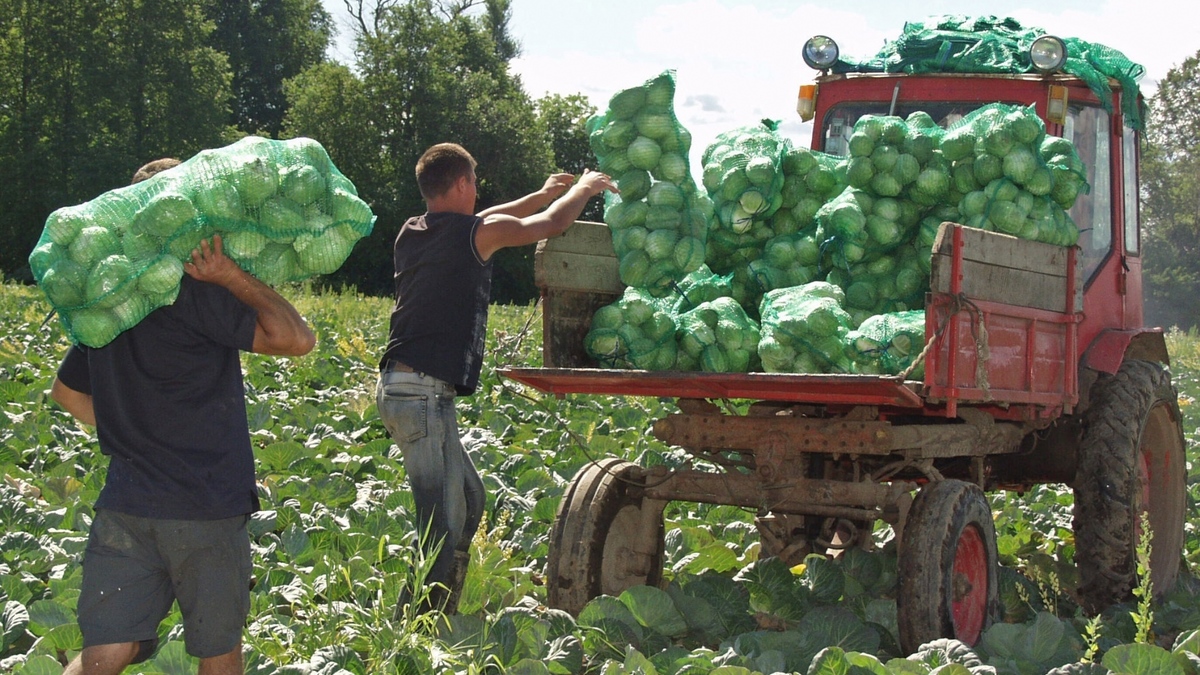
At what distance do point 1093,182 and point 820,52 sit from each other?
4.77 ft

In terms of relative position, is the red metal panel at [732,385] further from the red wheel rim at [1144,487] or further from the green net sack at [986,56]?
the green net sack at [986,56]

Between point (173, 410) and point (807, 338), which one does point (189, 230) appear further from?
point (807, 338)

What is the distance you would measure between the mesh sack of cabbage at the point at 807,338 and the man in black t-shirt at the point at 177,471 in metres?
1.98

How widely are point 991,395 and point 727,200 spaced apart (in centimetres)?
139

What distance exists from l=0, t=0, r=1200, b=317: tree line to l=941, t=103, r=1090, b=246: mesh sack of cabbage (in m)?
27.5

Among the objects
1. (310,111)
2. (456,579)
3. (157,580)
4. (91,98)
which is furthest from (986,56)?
(310,111)

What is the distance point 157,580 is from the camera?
125 inches

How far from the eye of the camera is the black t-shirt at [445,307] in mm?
4430

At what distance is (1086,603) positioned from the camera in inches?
213

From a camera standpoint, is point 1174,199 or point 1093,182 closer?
point 1093,182

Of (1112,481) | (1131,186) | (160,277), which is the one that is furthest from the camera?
(1131,186)

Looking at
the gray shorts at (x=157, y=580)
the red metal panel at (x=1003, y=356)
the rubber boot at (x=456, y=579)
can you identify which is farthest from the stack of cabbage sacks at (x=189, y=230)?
the red metal panel at (x=1003, y=356)

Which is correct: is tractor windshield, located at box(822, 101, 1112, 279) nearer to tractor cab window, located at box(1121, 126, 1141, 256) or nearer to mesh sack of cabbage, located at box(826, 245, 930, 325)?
tractor cab window, located at box(1121, 126, 1141, 256)

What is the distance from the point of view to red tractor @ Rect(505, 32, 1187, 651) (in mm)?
4418
